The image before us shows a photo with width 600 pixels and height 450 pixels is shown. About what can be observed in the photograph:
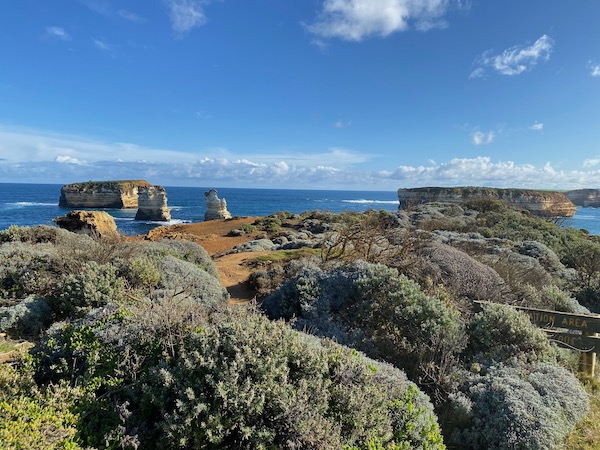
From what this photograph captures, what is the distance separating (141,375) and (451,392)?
380cm

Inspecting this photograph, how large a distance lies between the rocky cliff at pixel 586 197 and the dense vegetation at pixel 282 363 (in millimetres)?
118187

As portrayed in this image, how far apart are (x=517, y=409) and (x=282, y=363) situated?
2926mm

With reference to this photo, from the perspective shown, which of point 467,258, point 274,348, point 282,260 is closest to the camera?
point 274,348

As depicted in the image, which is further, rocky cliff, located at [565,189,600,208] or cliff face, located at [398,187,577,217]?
rocky cliff, located at [565,189,600,208]

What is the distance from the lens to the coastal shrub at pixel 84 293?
5547 millimetres

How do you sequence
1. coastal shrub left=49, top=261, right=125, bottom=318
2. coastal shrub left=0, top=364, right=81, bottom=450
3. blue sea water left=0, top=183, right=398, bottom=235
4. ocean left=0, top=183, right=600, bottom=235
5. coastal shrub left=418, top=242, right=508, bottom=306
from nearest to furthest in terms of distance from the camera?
coastal shrub left=0, top=364, right=81, bottom=450
coastal shrub left=49, top=261, right=125, bottom=318
coastal shrub left=418, top=242, right=508, bottom=306
ocean left=0, top=183, right=600, bottom=235
blue sea water left=0, top=183, right=398, bottom=235

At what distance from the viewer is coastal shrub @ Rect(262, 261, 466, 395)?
5070mm

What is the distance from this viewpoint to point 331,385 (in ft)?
11.0

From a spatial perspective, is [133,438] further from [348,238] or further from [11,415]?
[348,238]

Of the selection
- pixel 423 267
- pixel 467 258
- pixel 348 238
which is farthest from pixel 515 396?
pixel 348 238

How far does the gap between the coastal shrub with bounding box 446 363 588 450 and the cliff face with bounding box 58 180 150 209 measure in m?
74.5

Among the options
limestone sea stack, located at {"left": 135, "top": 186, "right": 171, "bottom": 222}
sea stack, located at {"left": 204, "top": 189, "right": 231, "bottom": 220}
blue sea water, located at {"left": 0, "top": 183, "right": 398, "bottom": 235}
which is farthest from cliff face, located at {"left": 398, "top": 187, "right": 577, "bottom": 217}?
limestone sea stack, located at {"left": 135, "top": 186, "right": 171, "bottom": 222}

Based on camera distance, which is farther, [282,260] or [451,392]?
[282,260]

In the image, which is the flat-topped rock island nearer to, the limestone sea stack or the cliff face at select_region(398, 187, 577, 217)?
the limestone sea stack
